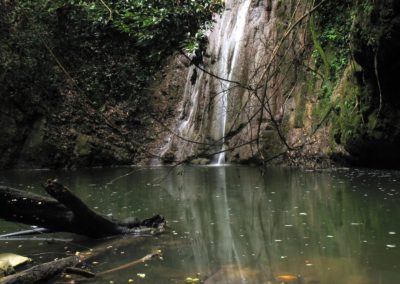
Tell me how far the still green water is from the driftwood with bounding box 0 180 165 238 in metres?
A: 0.19

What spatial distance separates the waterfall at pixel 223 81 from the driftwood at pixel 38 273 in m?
11.0

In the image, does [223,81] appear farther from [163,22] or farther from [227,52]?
[163,22]

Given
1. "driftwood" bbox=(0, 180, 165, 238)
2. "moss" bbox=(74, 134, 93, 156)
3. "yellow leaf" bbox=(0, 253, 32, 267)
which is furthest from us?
"moss" bbox=(74, 134, 93, 156)

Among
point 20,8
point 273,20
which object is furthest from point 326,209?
point 20,8

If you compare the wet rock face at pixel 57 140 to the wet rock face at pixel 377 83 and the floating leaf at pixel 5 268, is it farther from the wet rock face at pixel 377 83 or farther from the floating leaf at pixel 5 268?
the floating leaf at pixel 5 268

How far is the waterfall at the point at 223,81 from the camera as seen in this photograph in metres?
16.0

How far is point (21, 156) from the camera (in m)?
17.2

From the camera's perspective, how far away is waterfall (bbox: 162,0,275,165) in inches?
631

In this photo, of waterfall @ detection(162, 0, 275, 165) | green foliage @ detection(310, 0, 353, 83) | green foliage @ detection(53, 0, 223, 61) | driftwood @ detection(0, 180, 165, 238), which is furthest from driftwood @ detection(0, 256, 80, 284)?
waterfall @ detection(162, 0, 275, 165)

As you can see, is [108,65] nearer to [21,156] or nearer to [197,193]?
[21,156]

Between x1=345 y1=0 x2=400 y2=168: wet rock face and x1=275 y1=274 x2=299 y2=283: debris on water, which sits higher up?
x1=345 y1=0 x2=400 y2=168: wet rock face

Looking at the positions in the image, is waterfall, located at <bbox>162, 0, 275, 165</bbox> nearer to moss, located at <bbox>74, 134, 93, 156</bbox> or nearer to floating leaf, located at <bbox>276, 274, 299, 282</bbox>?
moss, located at <bbox>74, 134, 93, 156</bbox>

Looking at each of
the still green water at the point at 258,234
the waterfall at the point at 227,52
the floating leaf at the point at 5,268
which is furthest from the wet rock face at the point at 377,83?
the floating leaf at the point at 5,268

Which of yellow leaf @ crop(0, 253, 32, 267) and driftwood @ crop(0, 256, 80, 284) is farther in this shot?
yellow leaf @ crop(0, 253, 32, 267)
